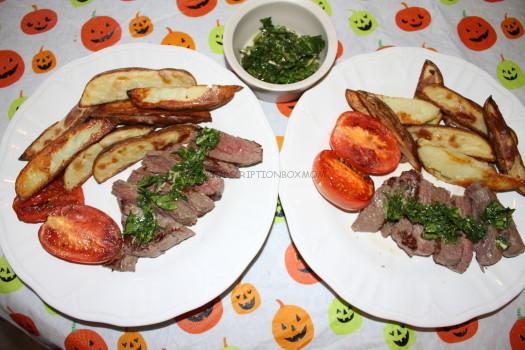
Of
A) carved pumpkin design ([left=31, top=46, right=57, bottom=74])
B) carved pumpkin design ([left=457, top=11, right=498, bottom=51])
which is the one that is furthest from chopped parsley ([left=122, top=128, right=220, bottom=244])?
carved pumpkin design ([left=457, top=11, right=498, bottom=51])

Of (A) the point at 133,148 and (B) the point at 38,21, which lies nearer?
(A) the point at 133,148

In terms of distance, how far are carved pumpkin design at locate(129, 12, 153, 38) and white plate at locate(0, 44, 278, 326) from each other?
78cm

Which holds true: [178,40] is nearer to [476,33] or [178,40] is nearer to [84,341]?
[84,341]

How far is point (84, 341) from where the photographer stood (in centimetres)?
258

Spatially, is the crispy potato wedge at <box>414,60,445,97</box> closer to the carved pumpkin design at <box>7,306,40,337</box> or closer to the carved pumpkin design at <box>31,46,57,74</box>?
the carved pumpkin design at <box>31,46,57,74</box>

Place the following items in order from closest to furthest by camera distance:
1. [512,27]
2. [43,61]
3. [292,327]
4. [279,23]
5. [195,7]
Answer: [292,327]
[279,23]
[43,61]
[195,7]
[512,27]

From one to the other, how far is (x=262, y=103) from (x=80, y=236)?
1799mm

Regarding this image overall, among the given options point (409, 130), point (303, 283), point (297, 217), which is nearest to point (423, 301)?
point (303, 283)

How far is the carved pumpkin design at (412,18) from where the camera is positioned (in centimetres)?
353

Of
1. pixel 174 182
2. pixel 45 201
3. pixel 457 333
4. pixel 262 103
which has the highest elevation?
pixel 262 103

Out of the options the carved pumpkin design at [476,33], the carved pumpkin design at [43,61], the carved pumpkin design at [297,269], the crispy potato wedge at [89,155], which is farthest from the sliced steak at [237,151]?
the carved pumpkin design at [476,33]

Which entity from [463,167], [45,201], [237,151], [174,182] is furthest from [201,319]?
[463,167]

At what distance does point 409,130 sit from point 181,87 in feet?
5.94

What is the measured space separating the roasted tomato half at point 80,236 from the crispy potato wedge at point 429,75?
2.65 metres
